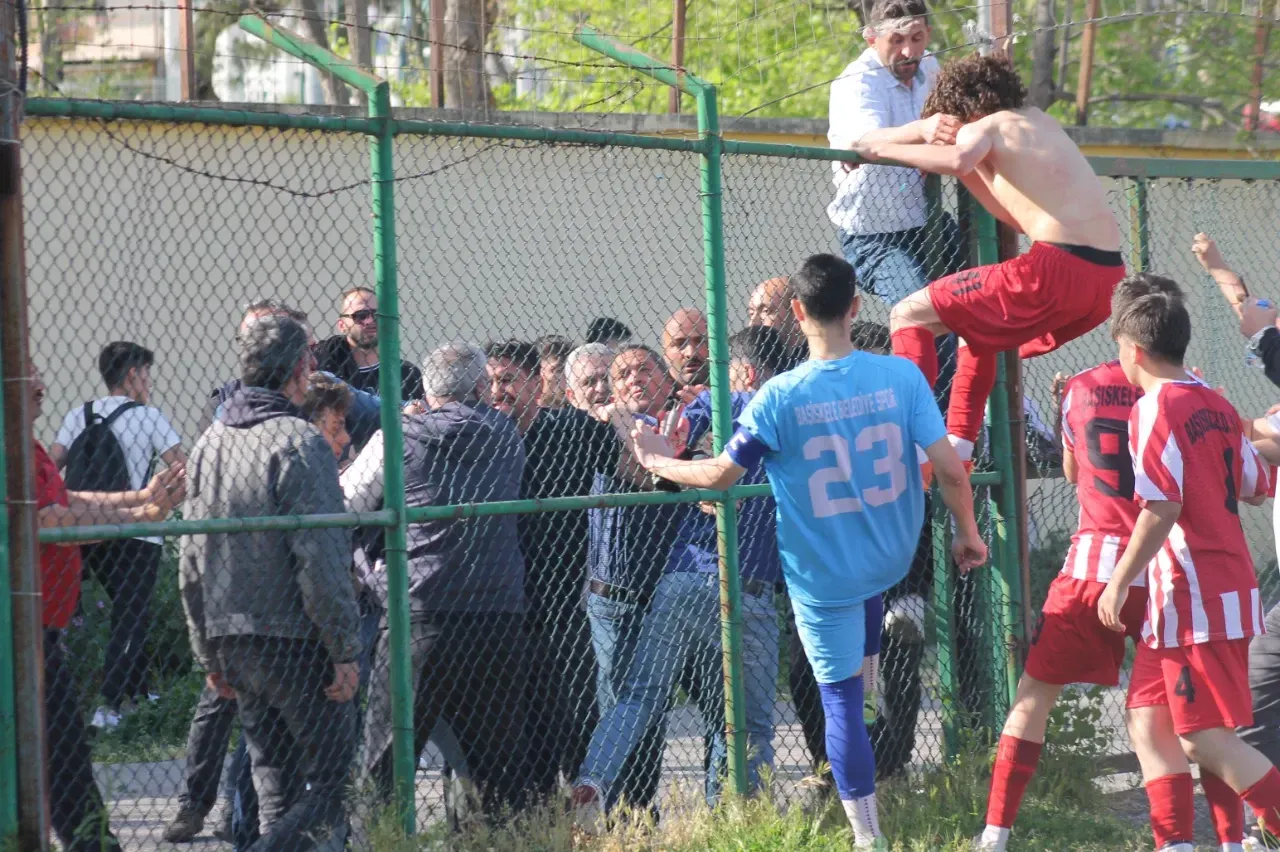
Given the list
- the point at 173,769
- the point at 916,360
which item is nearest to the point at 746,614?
the point at 916,360

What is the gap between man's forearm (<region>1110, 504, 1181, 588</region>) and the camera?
4.45 metres

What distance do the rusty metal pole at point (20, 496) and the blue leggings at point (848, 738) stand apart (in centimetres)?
227

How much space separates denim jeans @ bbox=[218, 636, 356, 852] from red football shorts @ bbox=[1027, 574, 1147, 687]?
2.32 m

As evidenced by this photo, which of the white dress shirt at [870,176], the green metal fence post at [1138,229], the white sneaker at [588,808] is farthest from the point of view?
the green metal fence post at [1138,229]

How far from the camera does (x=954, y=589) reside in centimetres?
596

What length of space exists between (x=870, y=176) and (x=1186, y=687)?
2.31 m

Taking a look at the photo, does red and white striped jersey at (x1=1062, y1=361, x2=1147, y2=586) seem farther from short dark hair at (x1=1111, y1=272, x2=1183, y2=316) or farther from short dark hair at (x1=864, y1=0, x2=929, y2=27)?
short dark hair at (x1=864, y1=0, x2=929, y2=27)

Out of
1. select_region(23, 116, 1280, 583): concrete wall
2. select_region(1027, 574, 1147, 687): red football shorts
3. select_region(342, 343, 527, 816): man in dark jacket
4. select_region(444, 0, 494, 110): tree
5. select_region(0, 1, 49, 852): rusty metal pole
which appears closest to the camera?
select_region(0, 1, 49, 852): rusty metal pole

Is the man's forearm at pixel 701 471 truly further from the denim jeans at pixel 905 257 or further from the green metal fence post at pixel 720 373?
the denim jeans at pixel 905 257

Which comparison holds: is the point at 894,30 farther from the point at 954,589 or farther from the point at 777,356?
the point at 954,589

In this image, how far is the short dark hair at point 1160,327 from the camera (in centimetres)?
461

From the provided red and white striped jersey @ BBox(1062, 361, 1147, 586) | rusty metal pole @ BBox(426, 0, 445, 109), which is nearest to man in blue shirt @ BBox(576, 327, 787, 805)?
red and white striped jersey @ BBox(1062, 361, 1147, 586)

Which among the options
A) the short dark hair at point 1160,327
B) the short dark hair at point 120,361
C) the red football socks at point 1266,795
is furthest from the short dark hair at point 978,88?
the short dark hair at point 120,361

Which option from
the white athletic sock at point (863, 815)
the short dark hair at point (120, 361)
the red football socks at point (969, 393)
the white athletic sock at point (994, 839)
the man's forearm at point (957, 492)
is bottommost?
the white athletic sock at point (994, 839)
